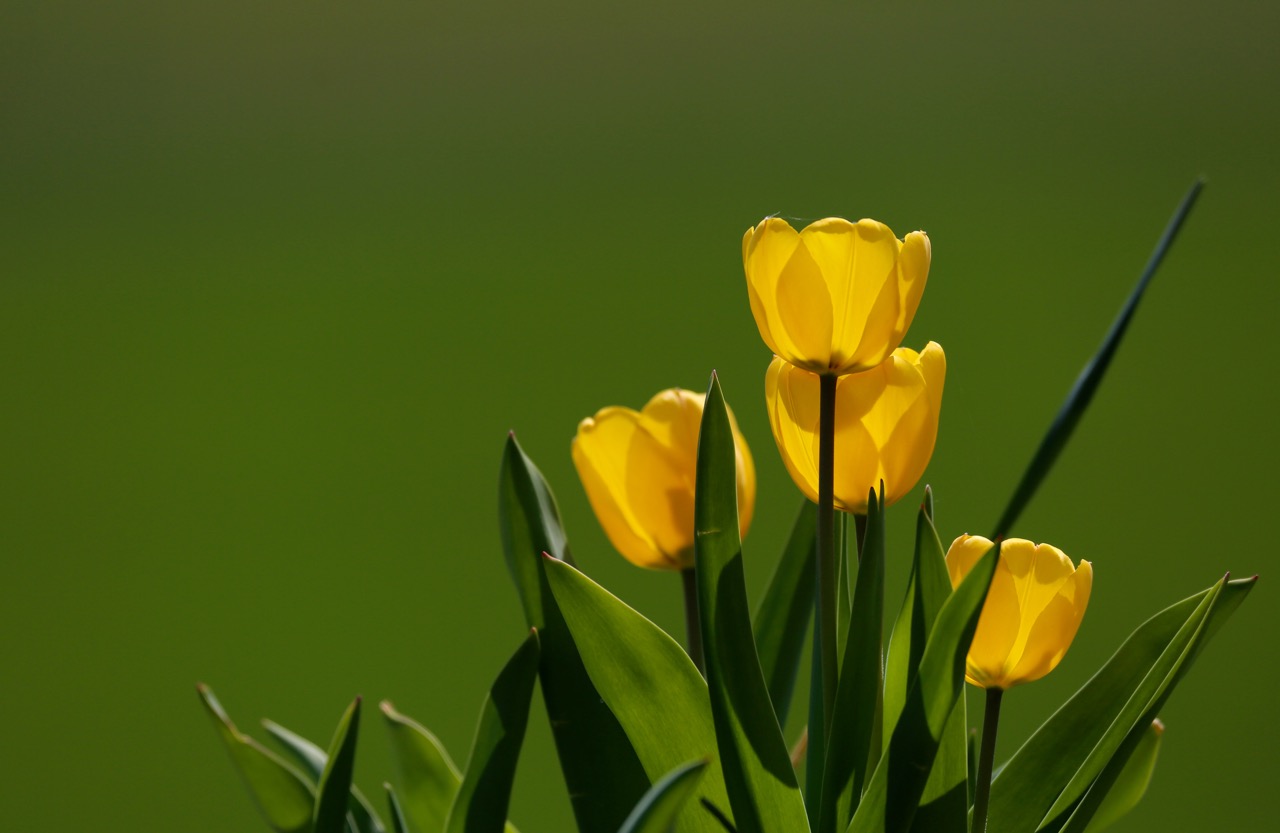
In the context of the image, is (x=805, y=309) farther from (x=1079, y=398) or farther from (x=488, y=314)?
(x=488, y=314)

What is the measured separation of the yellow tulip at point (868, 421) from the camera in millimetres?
333

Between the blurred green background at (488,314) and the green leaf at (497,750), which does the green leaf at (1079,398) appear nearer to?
the green leaf at (497,750)

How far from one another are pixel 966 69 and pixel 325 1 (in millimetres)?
1754

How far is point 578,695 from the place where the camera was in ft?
1.15

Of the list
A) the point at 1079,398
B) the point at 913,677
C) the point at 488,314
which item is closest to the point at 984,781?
the point at 913,677

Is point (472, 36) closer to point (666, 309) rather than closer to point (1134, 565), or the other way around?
point (666, 309)

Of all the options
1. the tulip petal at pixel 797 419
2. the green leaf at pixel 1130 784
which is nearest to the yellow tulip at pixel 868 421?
the tulip petal at pixel 797 419

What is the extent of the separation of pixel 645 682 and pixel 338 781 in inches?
3.7

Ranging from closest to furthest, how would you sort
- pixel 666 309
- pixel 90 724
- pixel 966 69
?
pixel 90 724
pixel 666 309
pixel 966 69

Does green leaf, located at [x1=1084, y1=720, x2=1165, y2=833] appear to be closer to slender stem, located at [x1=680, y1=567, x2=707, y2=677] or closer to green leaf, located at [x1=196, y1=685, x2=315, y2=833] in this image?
slender stem, located at [x1=680, y1=567, x2=707, y2=677]

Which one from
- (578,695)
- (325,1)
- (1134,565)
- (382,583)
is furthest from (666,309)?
(578,695)

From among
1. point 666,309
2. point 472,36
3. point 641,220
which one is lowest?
point 666,309

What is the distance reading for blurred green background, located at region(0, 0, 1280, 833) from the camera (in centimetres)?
165

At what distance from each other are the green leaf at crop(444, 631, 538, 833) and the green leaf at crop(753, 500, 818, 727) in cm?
11
